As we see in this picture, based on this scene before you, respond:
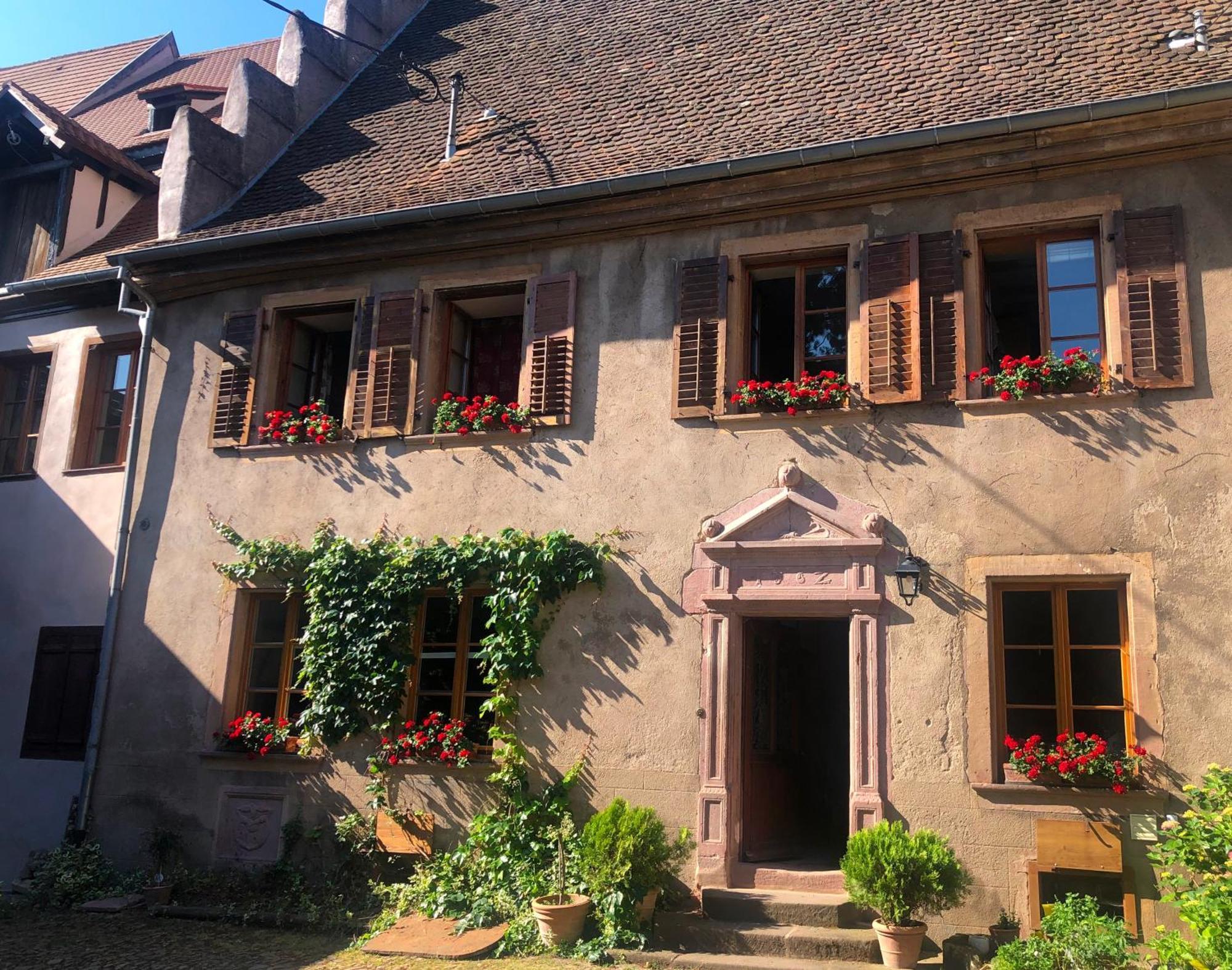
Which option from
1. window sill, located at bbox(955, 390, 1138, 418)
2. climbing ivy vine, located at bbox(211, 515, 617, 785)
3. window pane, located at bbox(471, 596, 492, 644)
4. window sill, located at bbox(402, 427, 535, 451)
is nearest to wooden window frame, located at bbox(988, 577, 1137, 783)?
window sill, located at bbox(955, 390, 1138, 418)

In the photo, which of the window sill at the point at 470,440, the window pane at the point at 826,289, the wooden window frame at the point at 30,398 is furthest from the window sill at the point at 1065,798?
the wooden window frame at the point at 30,398

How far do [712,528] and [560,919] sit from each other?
9.60 ft

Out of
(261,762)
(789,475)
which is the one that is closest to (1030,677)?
(789,475)

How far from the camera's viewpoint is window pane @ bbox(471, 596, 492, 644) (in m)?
9.56

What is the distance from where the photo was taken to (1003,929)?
23.9 feet

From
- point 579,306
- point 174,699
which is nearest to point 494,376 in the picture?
point 579,306

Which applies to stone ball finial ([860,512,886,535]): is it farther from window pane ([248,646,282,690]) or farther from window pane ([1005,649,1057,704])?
window pane ([248,646,282,690])

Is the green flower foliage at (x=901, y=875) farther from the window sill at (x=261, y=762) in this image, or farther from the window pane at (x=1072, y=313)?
the window sill at (x=261, y=762)

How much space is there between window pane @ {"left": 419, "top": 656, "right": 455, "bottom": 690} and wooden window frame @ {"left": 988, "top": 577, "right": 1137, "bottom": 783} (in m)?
4.23

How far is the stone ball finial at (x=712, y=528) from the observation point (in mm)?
8680

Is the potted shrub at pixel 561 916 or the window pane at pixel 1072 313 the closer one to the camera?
the potted shrub at pixel 561 916

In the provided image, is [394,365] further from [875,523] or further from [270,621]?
[875,523]

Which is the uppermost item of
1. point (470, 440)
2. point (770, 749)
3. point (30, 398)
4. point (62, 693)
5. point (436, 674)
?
point (30, 398)

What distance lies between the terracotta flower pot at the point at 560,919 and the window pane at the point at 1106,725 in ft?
11.3
